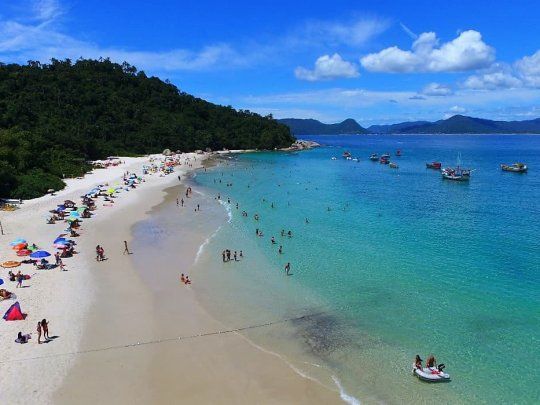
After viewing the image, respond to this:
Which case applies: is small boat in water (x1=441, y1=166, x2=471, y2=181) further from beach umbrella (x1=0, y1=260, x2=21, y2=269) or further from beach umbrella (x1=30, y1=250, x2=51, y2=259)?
beach umbrella (x1=0, y1=260, x2=21, y2=269)

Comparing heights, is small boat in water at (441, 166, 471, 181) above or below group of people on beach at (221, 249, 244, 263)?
above

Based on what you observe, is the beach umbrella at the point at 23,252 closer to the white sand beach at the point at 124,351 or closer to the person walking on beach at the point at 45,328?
the white sand beach at the point at 124,351

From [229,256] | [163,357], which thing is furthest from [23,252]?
[163,357]

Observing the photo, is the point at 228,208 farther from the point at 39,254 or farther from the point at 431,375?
the point at 431,375

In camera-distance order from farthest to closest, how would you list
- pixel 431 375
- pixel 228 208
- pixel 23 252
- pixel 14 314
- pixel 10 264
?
pixel 228 208 < pixel 23 252 < pixel 10 264 < pixel 14 314 < pixel 431 375


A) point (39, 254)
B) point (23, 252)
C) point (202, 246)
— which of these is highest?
point (39, 254)

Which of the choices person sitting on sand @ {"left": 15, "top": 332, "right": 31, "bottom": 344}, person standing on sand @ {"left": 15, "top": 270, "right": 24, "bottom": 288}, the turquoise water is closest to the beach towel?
person sitting on sand @ {"left": 15, "top": 332, "right": 31, "bottom": 344}
